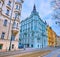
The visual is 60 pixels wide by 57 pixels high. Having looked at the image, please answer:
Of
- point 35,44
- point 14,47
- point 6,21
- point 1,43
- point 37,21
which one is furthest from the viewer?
point 37,21

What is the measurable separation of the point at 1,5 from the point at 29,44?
112 feet

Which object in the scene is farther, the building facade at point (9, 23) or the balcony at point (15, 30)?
the balcony at point (15, 30)

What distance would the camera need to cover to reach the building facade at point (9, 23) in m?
Answer: 26.9

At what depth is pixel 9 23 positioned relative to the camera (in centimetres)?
2956

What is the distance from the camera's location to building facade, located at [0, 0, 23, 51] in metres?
26.9

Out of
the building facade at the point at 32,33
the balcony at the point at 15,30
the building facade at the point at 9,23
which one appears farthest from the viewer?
the building facade at the point at 32,33

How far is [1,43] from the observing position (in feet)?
85.6

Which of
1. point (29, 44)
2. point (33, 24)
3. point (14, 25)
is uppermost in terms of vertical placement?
point (33, 24)

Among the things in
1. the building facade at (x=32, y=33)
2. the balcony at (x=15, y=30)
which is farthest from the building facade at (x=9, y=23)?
the building facade at (x=32, y=33)

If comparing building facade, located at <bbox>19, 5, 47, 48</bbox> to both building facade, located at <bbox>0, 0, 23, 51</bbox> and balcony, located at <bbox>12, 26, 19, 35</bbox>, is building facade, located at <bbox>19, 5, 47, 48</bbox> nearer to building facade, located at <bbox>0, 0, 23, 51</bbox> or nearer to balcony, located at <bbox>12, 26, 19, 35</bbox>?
balcony, located at <bbox>12, 26, 19, 35</bbox>

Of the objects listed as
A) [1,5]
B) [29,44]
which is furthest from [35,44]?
[1,5]

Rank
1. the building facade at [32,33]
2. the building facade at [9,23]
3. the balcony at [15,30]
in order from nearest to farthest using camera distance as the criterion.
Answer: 1. the building facade at [9,23]
2. the balcony at [15,30]
3. the building facade at [32,33]

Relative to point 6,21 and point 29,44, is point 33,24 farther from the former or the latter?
point 6,21

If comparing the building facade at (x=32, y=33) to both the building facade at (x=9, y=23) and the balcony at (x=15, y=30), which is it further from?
the building facade at (x=9, y=23)
